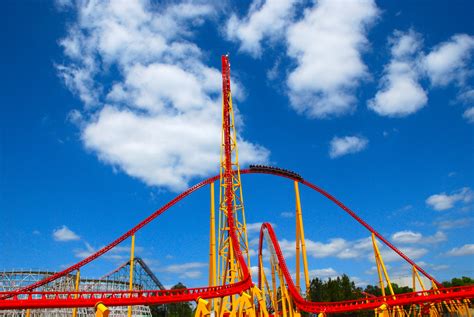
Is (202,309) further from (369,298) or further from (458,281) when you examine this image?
(458,281)

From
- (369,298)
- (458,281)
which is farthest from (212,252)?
(458,281)

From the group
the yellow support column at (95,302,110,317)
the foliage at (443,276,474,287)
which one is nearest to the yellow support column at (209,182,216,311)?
the yellow support column at (95,302,110,317)

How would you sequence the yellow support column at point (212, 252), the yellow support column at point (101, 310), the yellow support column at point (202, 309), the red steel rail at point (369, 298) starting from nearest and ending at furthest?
the yellow support column at point (101, 310) → the yellow support column at point (202, 309) → the red steel rail at point (369, 298) → the yellow support column at point (212, 252)

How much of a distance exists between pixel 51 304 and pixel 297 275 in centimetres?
1476

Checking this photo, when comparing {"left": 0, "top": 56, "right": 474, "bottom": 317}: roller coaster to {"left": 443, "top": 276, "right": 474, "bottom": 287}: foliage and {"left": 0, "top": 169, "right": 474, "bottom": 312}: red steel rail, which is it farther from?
{"left": 443, "top": 276, "right": 474, "bottom": 287}: foliage

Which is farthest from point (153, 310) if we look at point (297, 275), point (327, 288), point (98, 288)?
point (297, 275)

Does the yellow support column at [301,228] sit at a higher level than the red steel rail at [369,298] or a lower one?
higher

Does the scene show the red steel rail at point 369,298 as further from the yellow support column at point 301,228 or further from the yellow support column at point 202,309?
the yellow support column at point 202,309

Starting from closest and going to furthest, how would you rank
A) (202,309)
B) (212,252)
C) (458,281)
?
(202,309) → (212,252) → (458,281)

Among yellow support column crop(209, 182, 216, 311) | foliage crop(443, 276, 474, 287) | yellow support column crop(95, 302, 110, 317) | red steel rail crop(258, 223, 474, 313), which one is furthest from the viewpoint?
foliage crop(443, 276, 474, 287)

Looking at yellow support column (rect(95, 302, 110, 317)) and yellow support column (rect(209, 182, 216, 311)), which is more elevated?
yellow support column (rect(209, 182, 216, 311))

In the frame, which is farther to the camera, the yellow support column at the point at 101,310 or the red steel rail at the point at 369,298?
the red steel rail at the point at 369,298

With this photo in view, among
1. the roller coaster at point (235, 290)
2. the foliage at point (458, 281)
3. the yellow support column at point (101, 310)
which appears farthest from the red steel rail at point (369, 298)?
the foliage at point (458, 281)

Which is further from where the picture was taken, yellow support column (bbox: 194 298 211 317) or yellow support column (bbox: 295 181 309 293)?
yellow support column (bbox: 295 181 309 293)
